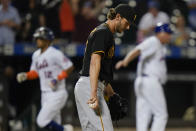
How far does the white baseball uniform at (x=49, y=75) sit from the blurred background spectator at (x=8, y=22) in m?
2.94

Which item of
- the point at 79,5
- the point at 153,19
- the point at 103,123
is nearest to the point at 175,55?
the point at 153,19

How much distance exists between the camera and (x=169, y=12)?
12625mm

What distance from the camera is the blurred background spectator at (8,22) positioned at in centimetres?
1159

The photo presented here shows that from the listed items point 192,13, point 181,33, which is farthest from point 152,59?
point 192,13

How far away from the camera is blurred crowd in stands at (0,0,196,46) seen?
11758 mm

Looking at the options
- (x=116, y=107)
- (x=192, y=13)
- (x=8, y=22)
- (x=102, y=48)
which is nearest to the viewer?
(x=102, y=48)

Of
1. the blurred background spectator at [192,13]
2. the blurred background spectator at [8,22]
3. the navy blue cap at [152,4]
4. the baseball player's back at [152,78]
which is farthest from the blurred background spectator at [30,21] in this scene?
the baseball player's back at [152,78]

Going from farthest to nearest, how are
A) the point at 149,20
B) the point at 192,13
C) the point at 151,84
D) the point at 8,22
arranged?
the point at 192,13
the point at 149,20
the point at 8,22
the point at 151,84

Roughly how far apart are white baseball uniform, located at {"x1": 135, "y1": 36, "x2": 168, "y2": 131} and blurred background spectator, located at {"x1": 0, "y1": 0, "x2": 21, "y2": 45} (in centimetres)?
372

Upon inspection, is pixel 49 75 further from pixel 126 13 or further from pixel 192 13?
pixel 192 13

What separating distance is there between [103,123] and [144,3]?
7.29 metres

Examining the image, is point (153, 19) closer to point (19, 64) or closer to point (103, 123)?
point (19, 64)

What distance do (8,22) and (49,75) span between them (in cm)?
329

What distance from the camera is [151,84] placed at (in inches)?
341
